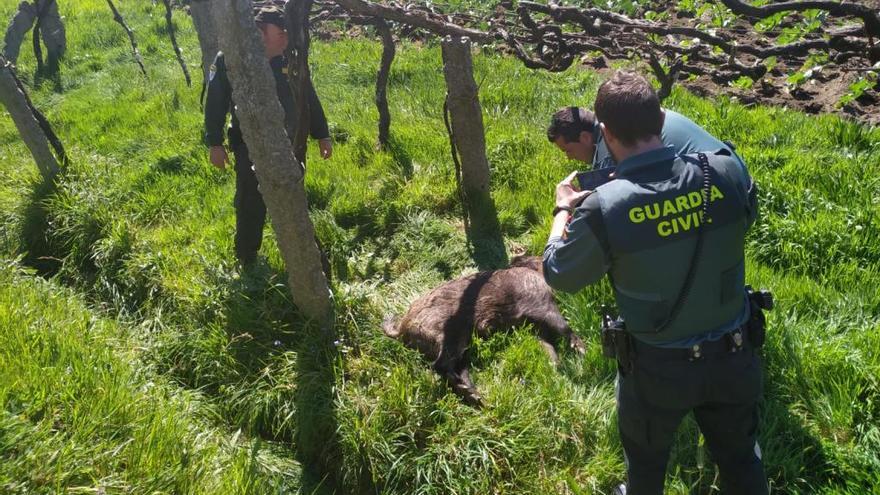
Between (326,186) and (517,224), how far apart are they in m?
1.86

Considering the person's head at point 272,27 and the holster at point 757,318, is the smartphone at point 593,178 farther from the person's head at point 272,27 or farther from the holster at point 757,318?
the person's head at point 272,27

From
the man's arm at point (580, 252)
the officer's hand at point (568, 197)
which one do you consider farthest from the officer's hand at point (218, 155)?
the man's arm at point (580, 252)

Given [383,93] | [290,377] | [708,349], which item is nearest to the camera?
[708,349]

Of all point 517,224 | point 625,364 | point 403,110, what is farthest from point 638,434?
point 403,110

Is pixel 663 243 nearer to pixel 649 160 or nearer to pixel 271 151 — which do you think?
pixel 649 160

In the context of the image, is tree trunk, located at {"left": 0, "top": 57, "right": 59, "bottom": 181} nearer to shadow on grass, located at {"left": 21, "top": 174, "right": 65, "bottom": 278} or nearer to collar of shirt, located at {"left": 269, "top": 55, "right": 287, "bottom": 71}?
shadow on grass, located at {"left": 21, "top": 174, "right": 65, "bottom": 278}

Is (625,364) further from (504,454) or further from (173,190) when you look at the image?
(173,190)

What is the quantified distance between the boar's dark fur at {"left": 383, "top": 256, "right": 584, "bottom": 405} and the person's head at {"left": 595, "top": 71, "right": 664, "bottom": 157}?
1877mm

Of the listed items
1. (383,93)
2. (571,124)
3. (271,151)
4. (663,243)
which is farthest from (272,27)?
(663,243)

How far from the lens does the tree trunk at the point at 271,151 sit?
315 centimetres

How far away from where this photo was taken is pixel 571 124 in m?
3.53

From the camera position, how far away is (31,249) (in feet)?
17.4

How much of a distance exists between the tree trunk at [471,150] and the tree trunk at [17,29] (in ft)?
30.0

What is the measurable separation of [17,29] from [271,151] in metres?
9.97
